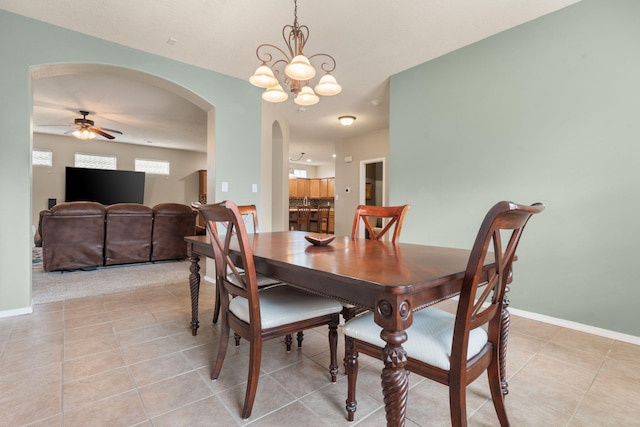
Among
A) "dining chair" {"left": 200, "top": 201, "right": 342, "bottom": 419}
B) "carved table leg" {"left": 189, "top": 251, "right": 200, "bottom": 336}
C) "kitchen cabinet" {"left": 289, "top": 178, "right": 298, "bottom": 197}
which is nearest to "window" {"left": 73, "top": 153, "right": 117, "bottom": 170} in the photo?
"kitchen cabinet" {"left": 289, "top": 178, "right": 298, "bottom": 197}

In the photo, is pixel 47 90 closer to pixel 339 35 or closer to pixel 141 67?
pixel 141 67

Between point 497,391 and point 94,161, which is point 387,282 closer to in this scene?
point 497,391

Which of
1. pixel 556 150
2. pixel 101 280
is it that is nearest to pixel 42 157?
pixel 101 280

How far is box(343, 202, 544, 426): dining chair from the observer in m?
0.92

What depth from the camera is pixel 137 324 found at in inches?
93.8

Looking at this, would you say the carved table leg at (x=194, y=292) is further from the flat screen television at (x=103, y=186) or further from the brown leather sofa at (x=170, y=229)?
the flat screen television at (x=103, y=186)

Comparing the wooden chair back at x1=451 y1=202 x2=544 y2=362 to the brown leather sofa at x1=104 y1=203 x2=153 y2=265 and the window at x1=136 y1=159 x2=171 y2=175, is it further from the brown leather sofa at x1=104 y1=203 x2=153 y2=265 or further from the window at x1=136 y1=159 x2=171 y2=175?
the window at x1=136 y1=159 x2=171 y2=175

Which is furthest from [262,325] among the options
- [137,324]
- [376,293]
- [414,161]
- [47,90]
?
[47,90]

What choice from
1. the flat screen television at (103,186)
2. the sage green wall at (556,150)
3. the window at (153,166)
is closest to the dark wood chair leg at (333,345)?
the sage green wall at (556,150)

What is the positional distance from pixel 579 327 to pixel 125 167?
32.2 feet

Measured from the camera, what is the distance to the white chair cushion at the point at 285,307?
1402mm

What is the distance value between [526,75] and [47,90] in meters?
6.18

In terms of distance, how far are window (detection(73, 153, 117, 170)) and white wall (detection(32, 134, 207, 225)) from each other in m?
0.08

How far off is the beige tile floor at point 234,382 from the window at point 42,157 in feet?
22.4
